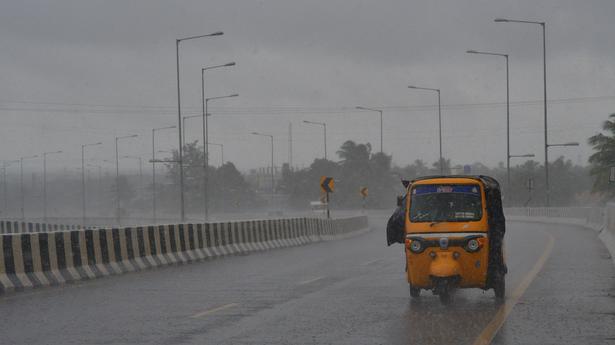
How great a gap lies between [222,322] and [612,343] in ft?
14.4

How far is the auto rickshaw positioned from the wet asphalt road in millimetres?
352

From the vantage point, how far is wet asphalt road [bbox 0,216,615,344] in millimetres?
10641

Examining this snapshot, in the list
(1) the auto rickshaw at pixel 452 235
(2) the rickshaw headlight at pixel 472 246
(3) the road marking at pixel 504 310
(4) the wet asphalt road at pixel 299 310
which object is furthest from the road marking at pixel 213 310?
(3) the road marking at pixel 504 310

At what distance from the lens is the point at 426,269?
1353 centimetres

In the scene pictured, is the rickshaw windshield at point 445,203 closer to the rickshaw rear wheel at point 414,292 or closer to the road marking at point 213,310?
the rickshaw rear wheel at point 414,292

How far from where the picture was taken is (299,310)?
1307 centimetres

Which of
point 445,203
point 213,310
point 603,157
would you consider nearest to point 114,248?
point 213,310

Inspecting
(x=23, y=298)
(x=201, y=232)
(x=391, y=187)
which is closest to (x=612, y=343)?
(x=23, y=298)

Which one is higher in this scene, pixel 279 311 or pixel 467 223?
pixel 467 223

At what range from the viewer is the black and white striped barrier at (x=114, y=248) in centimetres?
1711

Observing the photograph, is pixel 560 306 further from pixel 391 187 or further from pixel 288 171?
pixel 288 171

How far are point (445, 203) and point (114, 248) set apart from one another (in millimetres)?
8730

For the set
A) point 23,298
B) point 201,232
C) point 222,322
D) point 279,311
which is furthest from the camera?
point 201,232

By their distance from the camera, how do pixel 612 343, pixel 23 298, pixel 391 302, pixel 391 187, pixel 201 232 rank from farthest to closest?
pixel 391 187, pixel 201 232, pixel 23 298, pixel 391 302, pixel 612 343
